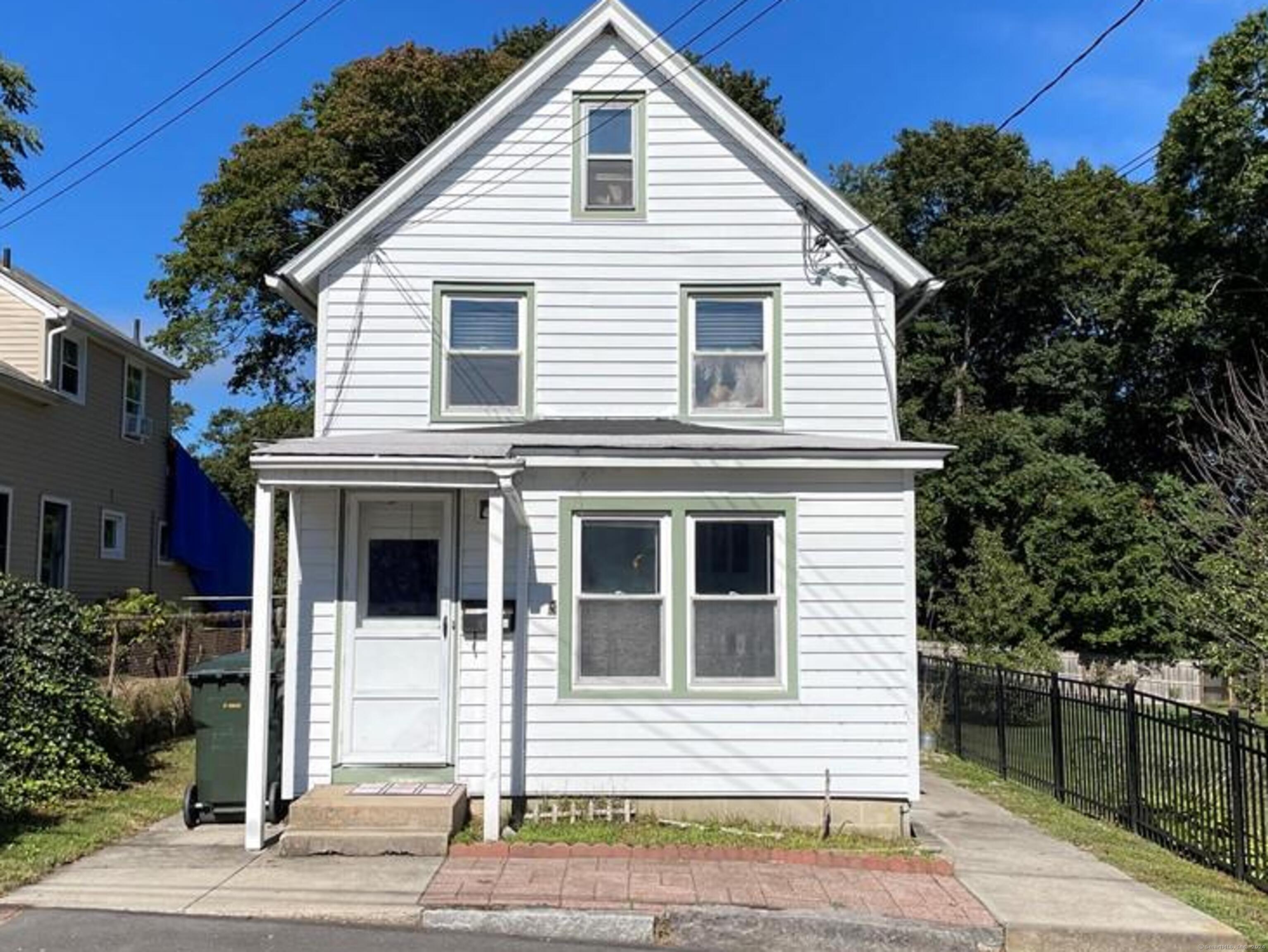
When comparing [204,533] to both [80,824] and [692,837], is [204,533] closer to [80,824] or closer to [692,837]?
[80,824]

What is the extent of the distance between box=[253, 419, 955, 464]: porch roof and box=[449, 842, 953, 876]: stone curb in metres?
2.78

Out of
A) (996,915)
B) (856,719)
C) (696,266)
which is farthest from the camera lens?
(696,266)

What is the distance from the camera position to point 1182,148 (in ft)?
81.5

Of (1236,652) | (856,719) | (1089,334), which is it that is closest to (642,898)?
(856,719)

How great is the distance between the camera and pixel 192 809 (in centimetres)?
817

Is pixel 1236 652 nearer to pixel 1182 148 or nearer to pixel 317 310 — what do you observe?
pixel 317 310

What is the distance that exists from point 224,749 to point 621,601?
336 centimetres

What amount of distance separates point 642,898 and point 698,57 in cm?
782

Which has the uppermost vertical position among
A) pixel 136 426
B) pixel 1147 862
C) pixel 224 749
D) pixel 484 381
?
pixel 136 426

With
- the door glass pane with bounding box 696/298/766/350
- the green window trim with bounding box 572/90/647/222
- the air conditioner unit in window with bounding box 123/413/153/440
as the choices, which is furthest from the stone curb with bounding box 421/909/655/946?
the air conditioner unit in window with bounding box 123/413/153/440

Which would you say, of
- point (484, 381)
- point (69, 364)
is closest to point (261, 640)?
point (484, 381)

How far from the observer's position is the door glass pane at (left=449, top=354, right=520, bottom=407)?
9648 millimetres

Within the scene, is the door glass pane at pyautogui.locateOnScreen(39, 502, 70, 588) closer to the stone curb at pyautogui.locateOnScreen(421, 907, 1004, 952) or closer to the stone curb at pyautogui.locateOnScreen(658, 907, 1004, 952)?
the stone curb at pyautogui.locateOnScreen(421, 907, 1004, 952)

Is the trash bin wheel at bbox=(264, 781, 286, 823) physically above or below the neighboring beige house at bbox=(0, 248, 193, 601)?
below
